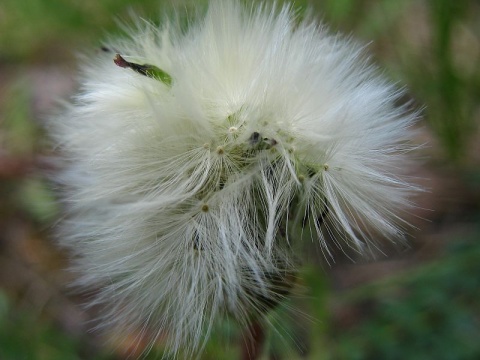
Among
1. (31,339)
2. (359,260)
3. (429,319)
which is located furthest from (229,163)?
(359,260)

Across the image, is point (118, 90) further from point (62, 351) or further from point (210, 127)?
point (62, 351)

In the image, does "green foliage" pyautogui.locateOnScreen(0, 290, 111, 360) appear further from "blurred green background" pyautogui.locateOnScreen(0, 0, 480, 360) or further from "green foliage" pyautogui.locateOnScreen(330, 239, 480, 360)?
"green foliage" pyautogui.locateOnScreen(330, 239, 480, 360)

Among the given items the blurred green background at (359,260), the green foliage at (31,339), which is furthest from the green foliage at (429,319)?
the green foliage at (31,339)

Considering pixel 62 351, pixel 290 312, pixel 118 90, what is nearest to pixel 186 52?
pixel 118 90

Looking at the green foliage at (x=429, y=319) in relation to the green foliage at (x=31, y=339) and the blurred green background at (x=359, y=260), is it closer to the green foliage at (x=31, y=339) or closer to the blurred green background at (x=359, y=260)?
the blurred green background at (x=359, y=260)

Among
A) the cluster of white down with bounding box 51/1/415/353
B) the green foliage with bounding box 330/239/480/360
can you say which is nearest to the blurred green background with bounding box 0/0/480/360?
the green foliage with bounding box 330/239/480/360
